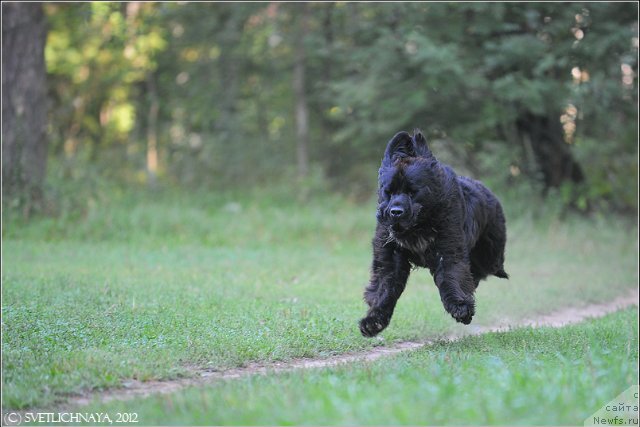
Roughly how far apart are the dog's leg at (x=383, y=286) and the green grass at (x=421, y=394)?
766 mm

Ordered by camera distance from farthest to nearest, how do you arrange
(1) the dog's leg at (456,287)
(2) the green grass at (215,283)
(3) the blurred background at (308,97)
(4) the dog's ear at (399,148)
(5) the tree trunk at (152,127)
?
(5) the tree trunk at (152,127), (3) the blurred background at (308,97), (4) the dog's ear at (399,148), (1) the dog's leg at (456,287), (2) the green grass at (215,283)

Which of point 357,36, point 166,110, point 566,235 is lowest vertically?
point 566,235

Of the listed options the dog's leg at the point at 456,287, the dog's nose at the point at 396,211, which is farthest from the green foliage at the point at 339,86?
the dog's nose at the point at 396,211

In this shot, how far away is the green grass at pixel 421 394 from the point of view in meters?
5.03

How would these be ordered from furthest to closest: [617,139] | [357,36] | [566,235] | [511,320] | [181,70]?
[181,70], [357,36], [617,139], [566,235], [511,320]

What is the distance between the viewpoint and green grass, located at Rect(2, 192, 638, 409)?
24.1ft

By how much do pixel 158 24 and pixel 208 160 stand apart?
5.01 m

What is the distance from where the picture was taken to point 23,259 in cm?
1460

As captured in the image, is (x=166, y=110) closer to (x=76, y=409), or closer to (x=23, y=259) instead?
(x=23, y=259)

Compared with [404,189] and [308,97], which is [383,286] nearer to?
[404,189]

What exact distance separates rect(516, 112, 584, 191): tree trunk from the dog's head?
17.1m

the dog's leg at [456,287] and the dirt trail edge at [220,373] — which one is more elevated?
the dog's leg at [456,287]

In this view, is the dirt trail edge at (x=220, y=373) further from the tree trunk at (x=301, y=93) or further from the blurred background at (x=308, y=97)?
the tree trunk at (x=301, y=93)

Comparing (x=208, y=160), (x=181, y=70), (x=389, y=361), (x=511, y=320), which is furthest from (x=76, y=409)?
(x=181, y=70)
